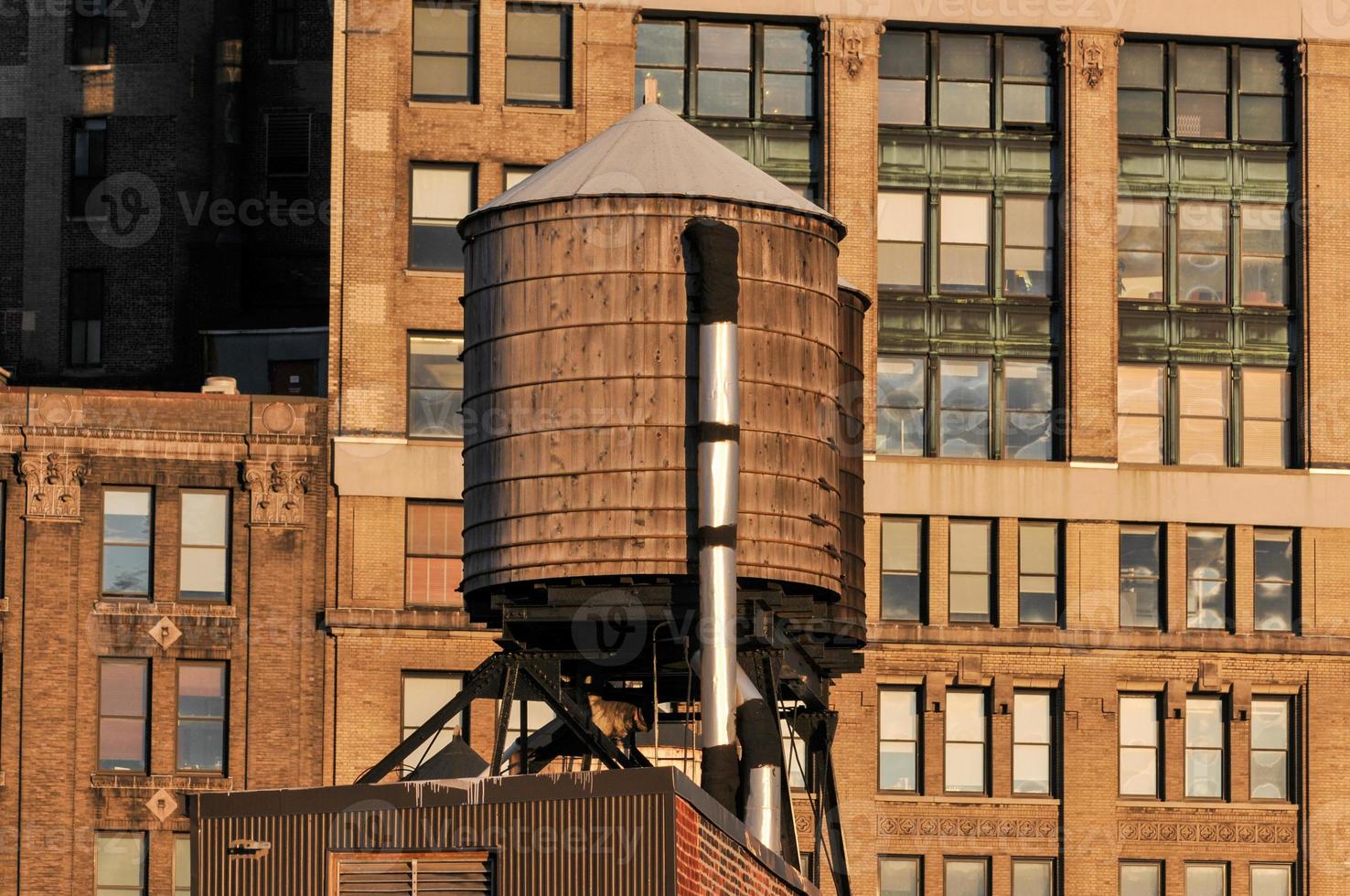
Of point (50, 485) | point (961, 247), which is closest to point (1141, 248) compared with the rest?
point (961, 247)

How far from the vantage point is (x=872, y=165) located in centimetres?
6331

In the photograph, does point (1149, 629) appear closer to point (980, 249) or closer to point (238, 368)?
point (980, 249)

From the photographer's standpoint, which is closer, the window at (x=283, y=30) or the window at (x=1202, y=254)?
the window at (x=1202, y=254)

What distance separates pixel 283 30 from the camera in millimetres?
74750

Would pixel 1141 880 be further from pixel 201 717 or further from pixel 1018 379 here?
pixel 201 717

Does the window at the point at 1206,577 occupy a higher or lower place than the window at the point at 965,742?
higher

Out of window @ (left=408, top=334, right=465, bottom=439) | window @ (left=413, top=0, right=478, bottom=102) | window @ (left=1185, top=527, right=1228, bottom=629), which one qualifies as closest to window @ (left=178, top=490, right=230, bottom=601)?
window @ (left=408, top=334, right=465, bottom=439)

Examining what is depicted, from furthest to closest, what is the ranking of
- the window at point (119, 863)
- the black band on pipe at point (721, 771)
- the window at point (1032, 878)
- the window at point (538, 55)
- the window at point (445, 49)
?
the window at point (538, 55)
the window at point (445, 49)
the window at point (1032, 878)
the window at point (119, 863)
the black band on pipe at point (721, 771)

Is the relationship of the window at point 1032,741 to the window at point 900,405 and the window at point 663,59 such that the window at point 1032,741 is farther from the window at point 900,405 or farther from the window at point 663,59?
the window at point 663,59

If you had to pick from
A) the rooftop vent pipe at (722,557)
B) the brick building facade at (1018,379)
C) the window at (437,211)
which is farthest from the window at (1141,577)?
the rooftop vent pipe at (722,557)

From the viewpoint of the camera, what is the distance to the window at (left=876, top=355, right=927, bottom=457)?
6312cm

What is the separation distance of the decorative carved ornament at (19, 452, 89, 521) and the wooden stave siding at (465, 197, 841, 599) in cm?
1983

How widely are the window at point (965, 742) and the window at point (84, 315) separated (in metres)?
22.2

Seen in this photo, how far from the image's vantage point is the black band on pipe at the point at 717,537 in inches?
1554
